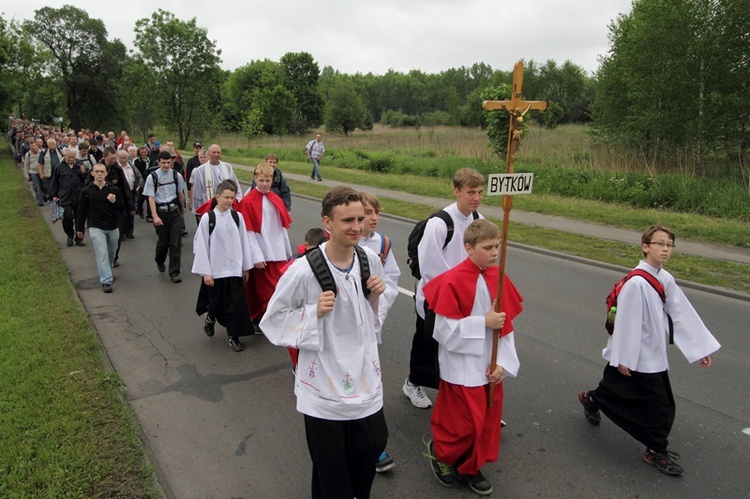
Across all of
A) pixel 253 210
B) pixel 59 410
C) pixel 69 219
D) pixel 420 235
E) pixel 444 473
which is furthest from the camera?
pixel 69 219

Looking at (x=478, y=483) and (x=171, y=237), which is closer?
(x=478, y=483)

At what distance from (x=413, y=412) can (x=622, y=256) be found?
702 cm

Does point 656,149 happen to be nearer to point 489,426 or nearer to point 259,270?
point 259,270

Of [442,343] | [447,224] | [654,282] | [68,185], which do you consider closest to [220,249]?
[447,224]

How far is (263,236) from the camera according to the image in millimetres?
6352

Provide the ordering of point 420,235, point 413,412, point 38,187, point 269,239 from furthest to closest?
point 38,187 < point 269,239 < point 413,412 < point 420,235

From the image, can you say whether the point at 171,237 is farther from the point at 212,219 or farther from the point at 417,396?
the point at 417,396

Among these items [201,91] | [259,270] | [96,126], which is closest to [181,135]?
[201,91]

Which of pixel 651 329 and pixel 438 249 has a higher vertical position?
pixel 438 249

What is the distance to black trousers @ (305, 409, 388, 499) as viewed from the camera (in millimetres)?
2867

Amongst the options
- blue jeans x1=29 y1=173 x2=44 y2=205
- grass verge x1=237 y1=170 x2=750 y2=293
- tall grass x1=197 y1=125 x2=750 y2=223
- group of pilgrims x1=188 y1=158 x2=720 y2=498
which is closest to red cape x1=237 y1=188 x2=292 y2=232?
group of pilgrims x1=188 y1=158 x2=720 y2=498

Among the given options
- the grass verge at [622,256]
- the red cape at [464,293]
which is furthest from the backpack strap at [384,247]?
the grass verge at [622,256]

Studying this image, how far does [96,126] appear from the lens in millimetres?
61562

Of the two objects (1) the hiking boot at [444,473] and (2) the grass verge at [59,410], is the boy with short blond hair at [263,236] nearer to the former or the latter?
(2) the grass verge at [59,410]
